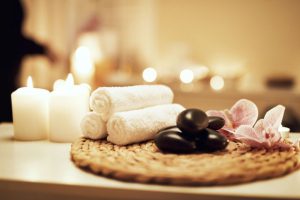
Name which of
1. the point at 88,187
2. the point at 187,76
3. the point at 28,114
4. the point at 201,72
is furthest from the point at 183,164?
the point at 201,72

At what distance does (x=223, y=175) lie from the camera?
21.9 inches

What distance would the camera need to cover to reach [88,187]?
21.6 inches

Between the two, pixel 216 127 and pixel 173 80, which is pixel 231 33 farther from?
pixel 216 127

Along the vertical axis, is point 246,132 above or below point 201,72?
above

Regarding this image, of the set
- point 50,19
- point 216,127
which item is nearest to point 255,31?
point 50,19

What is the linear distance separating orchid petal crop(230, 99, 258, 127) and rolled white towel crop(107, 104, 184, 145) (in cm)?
13

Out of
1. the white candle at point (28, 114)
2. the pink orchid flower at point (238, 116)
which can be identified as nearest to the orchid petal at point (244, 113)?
the pink orchid flower at point (238, 116)

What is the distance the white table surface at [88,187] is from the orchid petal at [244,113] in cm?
21

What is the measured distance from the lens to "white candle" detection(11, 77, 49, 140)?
854mm

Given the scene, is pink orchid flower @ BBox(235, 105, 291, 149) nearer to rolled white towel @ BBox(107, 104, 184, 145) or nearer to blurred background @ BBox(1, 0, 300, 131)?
rolled white towel @ BBox(107, 104, 184, 145)

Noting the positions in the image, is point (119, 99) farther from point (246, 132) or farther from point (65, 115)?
point (246, 132)

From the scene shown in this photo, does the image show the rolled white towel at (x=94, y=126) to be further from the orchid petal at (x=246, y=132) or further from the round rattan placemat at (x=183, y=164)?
the orchid petal at (x=246, y=132)

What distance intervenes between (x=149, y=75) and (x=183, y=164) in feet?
6.96

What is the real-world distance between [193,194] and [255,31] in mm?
2349
